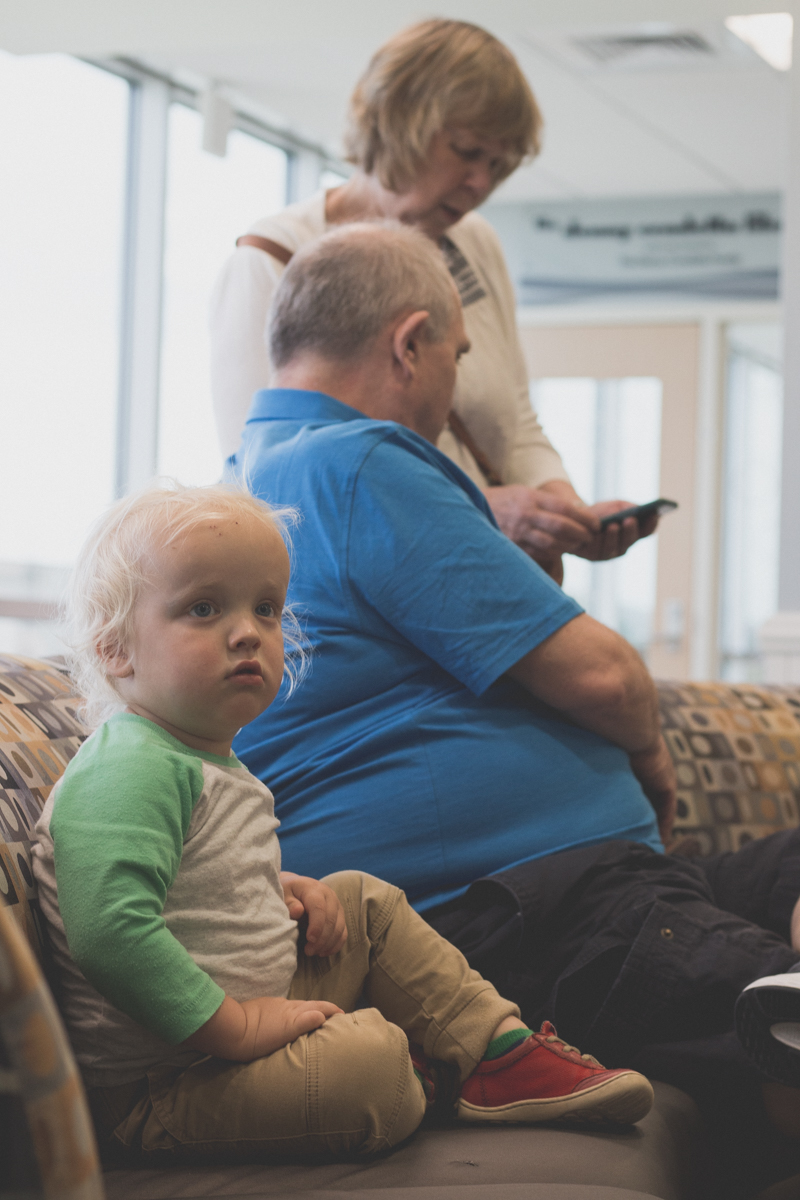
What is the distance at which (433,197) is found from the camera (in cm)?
203

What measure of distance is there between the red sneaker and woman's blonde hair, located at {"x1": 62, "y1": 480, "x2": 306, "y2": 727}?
440 millimetres

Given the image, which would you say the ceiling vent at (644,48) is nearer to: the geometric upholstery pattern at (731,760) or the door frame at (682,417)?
the door frame at (682,417)

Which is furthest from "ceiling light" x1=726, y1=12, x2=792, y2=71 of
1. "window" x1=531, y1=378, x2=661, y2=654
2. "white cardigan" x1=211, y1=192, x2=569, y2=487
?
"white cardigan" x1=211, y1=192, x2=569, y2=487

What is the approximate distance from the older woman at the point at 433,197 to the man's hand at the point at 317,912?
88 cm

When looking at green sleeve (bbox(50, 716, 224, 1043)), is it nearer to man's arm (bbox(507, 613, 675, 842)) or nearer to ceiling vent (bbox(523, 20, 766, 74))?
man's arm (bbox(507, 613, 675, 842))

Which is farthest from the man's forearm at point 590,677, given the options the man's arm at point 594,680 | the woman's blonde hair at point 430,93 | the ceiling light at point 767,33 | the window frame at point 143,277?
the window frame at point 143,277

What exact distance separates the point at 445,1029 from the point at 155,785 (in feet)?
1.14

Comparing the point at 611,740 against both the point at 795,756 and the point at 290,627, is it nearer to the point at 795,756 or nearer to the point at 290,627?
the point at 290,627

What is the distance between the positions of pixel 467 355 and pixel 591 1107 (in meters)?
1.30

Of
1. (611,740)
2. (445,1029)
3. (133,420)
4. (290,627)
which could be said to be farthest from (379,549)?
(133,420)

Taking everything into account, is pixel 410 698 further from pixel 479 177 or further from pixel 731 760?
pixel 479 177

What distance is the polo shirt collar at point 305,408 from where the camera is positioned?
1.43m

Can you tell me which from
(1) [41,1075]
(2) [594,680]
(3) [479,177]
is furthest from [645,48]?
(1) [41,1075]

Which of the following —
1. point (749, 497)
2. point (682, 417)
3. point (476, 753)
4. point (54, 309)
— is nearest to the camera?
point (476, 753)
